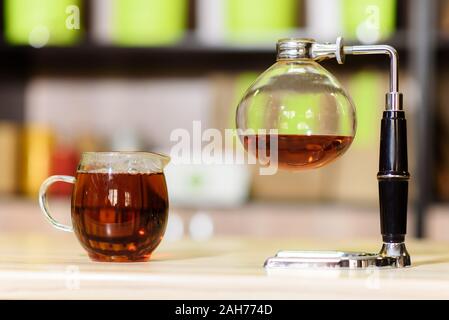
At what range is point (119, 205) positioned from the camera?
0.88 m

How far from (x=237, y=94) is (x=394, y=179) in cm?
147

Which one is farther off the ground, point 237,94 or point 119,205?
point 237,94

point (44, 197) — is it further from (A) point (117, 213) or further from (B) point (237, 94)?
(B) point (237, 94)

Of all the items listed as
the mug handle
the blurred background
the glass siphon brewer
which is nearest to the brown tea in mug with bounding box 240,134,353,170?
the glass siphon brewer

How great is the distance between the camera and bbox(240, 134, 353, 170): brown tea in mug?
90cm

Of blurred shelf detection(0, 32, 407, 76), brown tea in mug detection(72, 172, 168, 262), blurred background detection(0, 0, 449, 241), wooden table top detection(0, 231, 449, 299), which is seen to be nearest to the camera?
wooden table top detection(0, 231, 449, 299)

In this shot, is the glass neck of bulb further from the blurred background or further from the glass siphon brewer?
the blurred background

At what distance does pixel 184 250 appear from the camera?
104cm

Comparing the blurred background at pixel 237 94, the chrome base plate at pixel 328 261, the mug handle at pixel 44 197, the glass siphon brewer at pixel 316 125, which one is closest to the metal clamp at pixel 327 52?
the glass siphon brewer at pixel 316 125

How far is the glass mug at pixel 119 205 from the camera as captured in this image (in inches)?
34.8

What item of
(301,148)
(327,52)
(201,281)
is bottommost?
(201,281)

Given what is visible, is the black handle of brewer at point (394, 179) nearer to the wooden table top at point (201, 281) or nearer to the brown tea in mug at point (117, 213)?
the wooden table top at point (201, 281)

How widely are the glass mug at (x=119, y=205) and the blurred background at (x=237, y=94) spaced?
1284 mm

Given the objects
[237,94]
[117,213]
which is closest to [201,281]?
[117,213]
